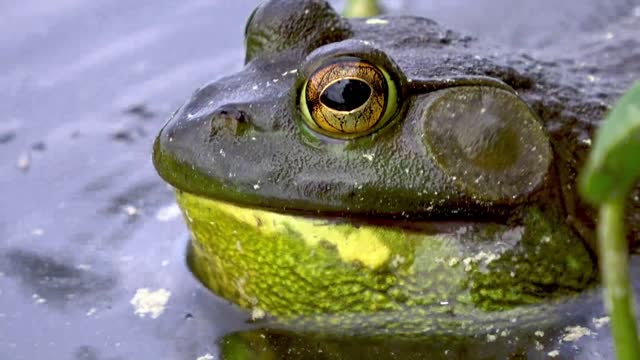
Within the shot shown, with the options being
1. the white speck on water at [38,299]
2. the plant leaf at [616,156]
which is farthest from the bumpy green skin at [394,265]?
the plant leaf at [616,156]

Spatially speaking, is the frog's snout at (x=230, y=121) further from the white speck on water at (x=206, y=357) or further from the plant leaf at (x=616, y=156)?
the plant leaf at (x=616, y=156)

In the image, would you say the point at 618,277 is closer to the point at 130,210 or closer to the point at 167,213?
the point at 167,213

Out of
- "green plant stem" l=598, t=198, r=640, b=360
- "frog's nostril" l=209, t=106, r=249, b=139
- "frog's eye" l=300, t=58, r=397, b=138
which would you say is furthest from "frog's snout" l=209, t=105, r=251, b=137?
"green plant stem" l=598, t=198, r=640, b=360

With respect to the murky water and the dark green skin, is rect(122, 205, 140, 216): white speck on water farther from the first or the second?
the dark green skin

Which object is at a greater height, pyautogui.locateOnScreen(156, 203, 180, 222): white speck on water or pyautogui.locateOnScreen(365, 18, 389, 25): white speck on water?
pyautogui.locateOnScreen(365, 18, 389, 25): white speck on water

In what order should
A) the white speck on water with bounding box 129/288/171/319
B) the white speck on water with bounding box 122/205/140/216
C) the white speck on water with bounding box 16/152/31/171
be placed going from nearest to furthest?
the white speck on water with bounding box 129/288/171/319, the white speck on water with bounding box 122/205/140/216, the white speck on water with bounding box 16/152/31/171

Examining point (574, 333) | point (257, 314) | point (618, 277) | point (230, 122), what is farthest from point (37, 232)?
A: point (618, 277)

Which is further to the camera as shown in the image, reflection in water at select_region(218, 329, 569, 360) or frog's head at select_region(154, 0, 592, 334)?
reflection in water at select_region(218, 329, 569, 360)
